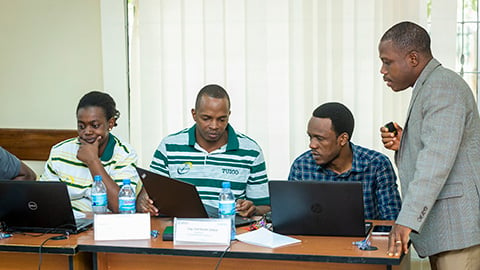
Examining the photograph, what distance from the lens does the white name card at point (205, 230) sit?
272 cm

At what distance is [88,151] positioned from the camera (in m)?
3.41

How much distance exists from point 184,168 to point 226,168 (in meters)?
0.22

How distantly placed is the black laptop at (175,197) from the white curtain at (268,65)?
4.66 feet

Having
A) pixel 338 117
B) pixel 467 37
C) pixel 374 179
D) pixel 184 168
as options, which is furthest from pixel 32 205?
pixel 467 37

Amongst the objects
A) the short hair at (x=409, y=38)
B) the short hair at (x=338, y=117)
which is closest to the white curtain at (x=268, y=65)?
the short hair at (x=338, y=117)

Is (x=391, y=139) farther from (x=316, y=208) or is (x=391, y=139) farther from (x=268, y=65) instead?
(x=268, y=65)

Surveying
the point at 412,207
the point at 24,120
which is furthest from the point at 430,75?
the point at 24,120

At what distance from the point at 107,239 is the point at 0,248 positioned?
442 mm

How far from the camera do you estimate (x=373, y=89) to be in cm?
430

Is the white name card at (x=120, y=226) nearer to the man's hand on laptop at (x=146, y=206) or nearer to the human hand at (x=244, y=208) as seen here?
the man's hand on laptop at (x=146, y=206)

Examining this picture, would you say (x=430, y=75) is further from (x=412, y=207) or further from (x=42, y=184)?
(x=42, y=184)

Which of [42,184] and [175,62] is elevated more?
[175,62]

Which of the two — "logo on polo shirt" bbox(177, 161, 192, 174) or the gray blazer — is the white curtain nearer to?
"logo on polo shirt" bbox(177, 161, 192, 174)

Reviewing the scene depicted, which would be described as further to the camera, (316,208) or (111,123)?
(111,123)
